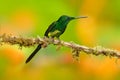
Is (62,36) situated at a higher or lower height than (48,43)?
lower

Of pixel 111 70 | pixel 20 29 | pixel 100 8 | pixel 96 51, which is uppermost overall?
pixel 96 51

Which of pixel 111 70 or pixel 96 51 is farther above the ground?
pixel 96 51

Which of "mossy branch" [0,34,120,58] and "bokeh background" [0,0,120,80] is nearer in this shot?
"mossy branch" [0,34,120,58]

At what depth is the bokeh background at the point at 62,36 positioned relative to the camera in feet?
31.3

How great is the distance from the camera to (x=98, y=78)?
1060 centimetres

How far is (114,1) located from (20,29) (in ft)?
10.2

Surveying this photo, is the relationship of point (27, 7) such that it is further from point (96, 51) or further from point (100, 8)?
point (96, 51)

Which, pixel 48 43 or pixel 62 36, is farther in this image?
pixel 62 36

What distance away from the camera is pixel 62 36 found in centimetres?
926

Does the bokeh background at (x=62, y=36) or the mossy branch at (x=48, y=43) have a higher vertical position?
the mossy branch at (x=48, y=43)

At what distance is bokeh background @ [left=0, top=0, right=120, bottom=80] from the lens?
955cm

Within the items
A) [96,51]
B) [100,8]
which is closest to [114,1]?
[100,8]

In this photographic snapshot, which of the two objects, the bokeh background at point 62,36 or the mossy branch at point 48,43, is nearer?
the mossy branch at point 48,43

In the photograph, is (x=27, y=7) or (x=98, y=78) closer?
(x=98, y=78)
